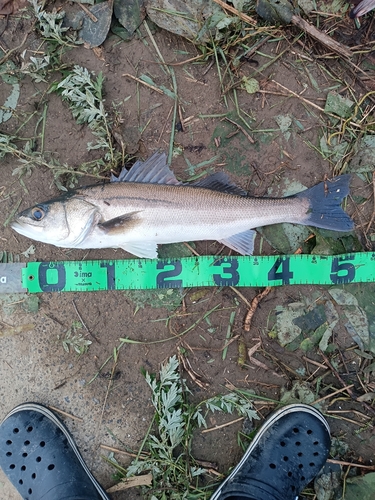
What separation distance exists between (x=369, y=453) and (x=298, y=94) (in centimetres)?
372

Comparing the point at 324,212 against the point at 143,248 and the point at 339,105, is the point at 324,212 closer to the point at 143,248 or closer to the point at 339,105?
the point at 339,105

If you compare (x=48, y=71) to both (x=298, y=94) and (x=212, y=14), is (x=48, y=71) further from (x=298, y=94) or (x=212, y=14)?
(x=298, y=94)

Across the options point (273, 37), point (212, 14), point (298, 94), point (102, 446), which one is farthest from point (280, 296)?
point (212, 14)

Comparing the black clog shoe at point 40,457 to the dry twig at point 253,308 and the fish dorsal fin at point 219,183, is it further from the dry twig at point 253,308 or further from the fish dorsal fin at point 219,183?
the fish dorsal fin at point 219,183

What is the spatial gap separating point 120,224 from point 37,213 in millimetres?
776

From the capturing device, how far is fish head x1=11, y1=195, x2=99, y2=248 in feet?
11.8

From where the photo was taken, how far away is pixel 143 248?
3744 millimetres

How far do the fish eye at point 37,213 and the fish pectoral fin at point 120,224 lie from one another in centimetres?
54

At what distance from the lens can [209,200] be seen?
3686mm

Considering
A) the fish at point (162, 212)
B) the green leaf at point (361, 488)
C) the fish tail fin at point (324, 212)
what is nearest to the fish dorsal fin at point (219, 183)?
the fish at point (162, 212)

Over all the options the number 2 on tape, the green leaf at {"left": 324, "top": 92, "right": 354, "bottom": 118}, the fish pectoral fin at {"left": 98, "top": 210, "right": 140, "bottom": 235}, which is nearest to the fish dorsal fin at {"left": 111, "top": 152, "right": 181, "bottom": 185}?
the fish pectoral fin at {"left": 98, "top": 210, "right": 140, "bottom": 235}

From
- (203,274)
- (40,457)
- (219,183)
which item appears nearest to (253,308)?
(203,274)

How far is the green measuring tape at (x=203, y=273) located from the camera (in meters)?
3.95

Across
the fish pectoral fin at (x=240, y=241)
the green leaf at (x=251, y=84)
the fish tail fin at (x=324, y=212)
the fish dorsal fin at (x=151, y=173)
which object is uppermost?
the green leaf at (x=251, y=84)
